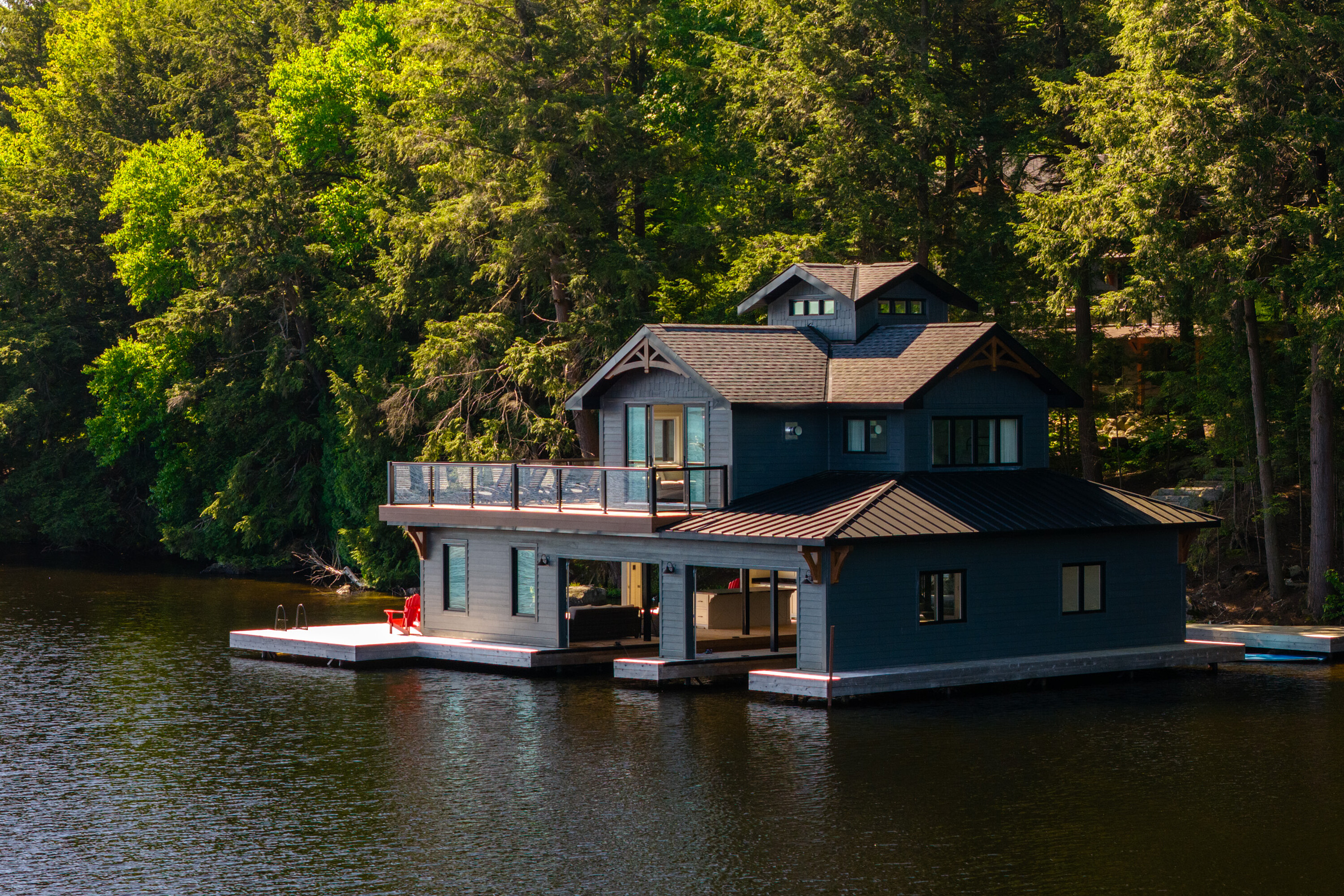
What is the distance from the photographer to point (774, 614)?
33656 millimetres

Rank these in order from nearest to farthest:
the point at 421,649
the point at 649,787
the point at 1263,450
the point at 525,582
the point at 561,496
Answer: the point at 649,787 → the point at 561,496 → the point at 525,582 → the point at 421,649 → the point at 1263,450

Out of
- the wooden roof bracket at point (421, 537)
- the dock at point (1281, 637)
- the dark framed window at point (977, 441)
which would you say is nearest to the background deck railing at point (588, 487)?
the wooden roof bracket at point (421, 537)

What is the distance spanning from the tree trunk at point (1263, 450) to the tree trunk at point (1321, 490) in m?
1.05

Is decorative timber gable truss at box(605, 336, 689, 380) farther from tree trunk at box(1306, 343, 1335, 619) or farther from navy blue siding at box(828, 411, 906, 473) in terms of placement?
tree trunk at box(1306, 343, 1335, 619)

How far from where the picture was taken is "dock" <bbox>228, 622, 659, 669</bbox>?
114 ft

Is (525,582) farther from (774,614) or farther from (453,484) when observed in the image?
(774,614)

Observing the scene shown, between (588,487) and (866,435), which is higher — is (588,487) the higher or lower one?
the lower one

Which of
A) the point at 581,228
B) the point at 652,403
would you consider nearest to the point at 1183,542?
the point at 652,403

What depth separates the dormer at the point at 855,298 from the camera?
3672cm

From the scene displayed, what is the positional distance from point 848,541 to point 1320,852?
11.1 m

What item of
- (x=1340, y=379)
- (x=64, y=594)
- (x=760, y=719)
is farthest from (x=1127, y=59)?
(x=64, y=594)

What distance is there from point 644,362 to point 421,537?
660 centimetres

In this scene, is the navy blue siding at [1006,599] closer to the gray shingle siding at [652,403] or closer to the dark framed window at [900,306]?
the gray shingle siding at [652,403]

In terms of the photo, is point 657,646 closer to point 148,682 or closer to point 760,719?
point 760,719
